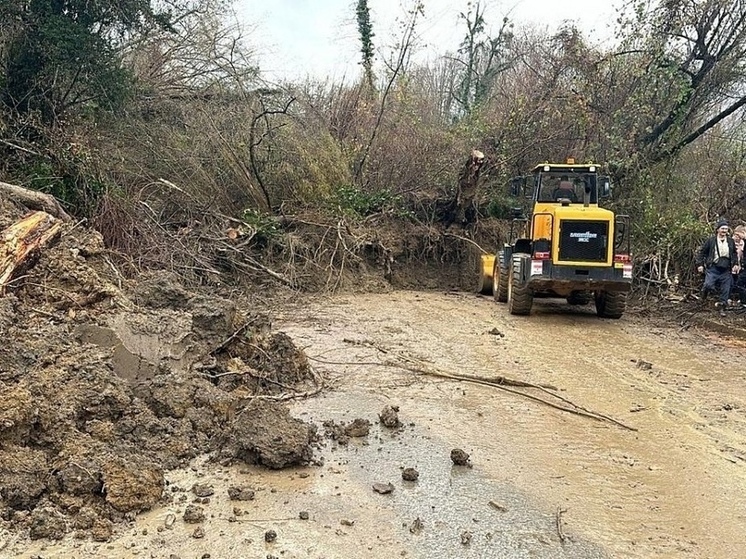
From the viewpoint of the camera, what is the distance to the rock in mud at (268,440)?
4.69 metres

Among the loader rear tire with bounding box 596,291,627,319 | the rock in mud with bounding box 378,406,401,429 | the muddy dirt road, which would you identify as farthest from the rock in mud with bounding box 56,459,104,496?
the loader rear tire with bounding box 596,291,627,319

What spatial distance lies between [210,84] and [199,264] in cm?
593

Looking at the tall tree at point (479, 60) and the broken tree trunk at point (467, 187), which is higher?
the tall tree at point (479, 60)

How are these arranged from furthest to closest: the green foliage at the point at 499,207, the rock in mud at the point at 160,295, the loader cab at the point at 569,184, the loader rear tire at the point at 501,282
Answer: the green foliage at the point at 499,207 → the loader rear tire at the point at 501,282 → the loader cab at the point at 569,184 → the rock in mud at the point at 160,295

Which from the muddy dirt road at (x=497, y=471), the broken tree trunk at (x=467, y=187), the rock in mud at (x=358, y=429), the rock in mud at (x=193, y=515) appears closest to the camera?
the muddy dirt road at (x=497, y=471)

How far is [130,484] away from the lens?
4.02 m

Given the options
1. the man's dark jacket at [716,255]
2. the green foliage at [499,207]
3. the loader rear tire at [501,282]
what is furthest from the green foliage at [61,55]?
the man's dark jacket at [716,255]

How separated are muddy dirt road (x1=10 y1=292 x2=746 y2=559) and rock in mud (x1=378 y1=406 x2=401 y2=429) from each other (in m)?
0.08

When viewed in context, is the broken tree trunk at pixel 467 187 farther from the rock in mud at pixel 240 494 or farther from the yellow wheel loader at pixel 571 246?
the rock in mud at pixel 240 494

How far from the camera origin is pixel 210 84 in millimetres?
16156

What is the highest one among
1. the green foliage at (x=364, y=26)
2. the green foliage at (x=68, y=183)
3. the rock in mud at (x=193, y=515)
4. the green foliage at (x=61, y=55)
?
the green foliage at (x=364, y=26)

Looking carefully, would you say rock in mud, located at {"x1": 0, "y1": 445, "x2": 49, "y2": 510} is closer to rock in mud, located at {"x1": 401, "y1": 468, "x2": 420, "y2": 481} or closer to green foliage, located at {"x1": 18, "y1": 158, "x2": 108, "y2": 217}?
rock in mud, located at {"x1": 401, "y1": 468, "x2": 420, "y2": 481}

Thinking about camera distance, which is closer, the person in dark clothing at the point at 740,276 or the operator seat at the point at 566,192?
the person in dark clothing at the point at 740,276

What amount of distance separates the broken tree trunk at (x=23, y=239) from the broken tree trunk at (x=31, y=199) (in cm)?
89
